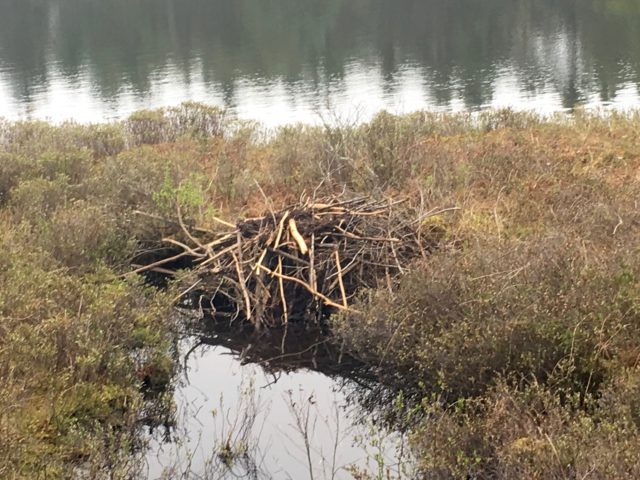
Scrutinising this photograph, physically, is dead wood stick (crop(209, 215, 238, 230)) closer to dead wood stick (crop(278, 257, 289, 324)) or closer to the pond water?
dead wood stick (crop(278, 257, 289, 324))

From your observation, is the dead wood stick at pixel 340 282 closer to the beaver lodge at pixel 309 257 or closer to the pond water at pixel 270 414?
the beaver lodge at pixel 309 257

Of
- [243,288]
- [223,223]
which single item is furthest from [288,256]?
[223,223]

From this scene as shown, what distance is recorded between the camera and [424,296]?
5.82 metres

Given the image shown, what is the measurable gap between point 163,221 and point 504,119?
22.4 ft

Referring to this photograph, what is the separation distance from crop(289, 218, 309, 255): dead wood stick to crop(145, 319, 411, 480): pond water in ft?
2.42

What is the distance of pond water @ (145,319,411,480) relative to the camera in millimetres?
5289

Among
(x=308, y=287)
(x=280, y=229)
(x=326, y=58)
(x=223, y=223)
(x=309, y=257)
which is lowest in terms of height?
(x=326, y=58)

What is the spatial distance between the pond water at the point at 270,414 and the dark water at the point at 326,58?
9.30 m

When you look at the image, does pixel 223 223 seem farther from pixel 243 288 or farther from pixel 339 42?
pixel 339 42

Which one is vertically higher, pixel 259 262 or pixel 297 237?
pixel 297 237

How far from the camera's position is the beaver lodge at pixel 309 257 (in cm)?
726

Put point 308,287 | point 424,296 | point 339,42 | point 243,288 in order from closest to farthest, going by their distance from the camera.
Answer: point 424,296, point 308,287, point 243,288, point 339,42

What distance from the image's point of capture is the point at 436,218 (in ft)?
26.1

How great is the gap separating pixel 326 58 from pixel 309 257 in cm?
2918
